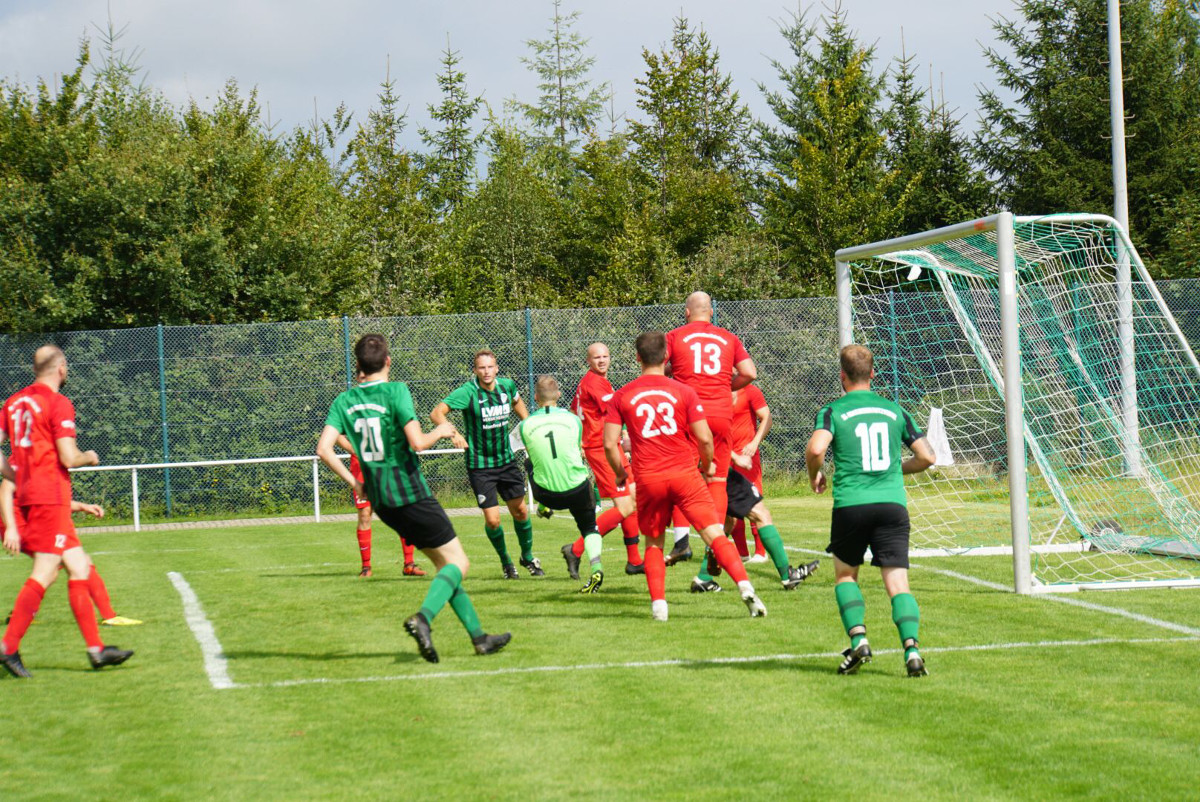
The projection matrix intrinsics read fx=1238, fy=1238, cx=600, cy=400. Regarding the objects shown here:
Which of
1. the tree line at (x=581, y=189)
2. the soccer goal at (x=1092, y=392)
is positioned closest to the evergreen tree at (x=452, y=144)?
the tree line at (x=581, y=189)

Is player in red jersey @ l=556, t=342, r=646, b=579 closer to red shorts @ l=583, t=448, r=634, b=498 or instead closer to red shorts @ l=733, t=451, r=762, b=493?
red shorts @ l=583, t=448, r=634, b=498

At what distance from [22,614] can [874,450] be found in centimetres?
489

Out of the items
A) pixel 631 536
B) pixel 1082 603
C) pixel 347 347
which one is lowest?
pixel 1082 603

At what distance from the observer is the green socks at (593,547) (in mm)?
9820

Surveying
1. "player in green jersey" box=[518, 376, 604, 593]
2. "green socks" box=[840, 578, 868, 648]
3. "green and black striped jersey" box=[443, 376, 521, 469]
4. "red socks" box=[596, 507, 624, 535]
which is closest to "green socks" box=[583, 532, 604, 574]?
"player in green jersey" box=[518, 376, 604, 593]

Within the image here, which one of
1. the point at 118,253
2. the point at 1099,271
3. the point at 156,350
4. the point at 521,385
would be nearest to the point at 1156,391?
the point at 1099,271

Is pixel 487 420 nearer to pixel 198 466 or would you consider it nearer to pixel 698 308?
pixel 698 308

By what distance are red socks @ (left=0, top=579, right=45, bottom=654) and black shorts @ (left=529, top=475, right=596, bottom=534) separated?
170 inches

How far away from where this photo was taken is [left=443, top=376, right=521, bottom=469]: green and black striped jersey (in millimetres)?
10562

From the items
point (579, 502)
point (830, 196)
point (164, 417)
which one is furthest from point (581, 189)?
point (579, 502)

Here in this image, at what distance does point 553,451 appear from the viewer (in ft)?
34.0

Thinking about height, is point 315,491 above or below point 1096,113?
below

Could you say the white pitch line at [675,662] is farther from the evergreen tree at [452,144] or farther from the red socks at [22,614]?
the evergreen tree at [452,144]

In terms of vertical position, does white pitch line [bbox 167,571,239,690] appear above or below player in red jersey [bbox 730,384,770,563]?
below
